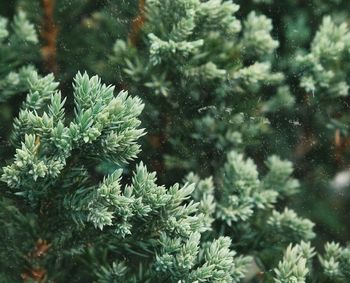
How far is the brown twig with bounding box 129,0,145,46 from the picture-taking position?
166 centimetres

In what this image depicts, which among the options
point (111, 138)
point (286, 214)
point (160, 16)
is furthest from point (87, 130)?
point (286, 214)

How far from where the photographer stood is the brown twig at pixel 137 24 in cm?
166

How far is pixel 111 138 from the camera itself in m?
1.12

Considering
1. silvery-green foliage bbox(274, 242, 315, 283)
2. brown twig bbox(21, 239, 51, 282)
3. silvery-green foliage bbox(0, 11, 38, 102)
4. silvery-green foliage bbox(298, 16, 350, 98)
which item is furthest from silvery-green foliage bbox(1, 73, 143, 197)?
silvery-green foliage bbox(298, 16, 350, 98)

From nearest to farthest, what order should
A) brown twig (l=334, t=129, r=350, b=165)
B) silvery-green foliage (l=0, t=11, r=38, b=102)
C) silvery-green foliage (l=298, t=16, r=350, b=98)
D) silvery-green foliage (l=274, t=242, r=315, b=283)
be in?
1. silvery-green foliage (l=274, t=242, r=315, b=283)
2. silvery-green foliage (l=0, t=11, r=38, b=102)
3. silvery-green foliage (l=298, t=16, r=350, b=98)
4. brown twig (l=334, t=129, r=350, b=165)

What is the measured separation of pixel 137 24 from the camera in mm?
1671

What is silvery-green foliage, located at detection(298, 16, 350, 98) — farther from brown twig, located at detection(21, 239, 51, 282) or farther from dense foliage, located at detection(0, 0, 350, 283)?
brown twig, located at detection(21, 239, 51, 282)

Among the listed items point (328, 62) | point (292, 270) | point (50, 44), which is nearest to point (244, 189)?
point (292, 270)

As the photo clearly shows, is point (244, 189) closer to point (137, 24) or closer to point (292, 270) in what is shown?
point (292, 270)

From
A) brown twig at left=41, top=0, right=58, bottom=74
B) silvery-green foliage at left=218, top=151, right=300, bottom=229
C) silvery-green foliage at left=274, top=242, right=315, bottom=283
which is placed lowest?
silvery-green foliage at left=274, top=242, right=315, bottom=283

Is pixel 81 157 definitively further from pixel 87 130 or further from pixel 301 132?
pixel 301 132

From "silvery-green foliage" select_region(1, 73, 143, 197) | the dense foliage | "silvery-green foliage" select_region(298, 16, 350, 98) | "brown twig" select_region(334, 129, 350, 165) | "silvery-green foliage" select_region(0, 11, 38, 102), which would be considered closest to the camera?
"silvery-green foliage" select_region(1, 73, 143, 197)

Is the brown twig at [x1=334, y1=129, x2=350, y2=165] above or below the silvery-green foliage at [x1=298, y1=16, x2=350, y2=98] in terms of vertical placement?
below

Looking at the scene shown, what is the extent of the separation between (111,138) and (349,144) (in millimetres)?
982
